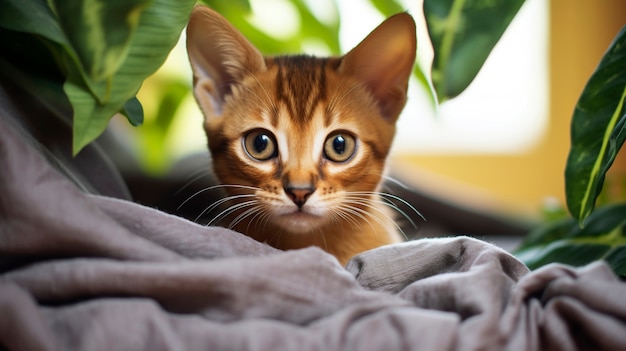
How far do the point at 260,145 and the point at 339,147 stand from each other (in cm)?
14

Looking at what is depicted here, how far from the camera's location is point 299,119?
41.1 inches

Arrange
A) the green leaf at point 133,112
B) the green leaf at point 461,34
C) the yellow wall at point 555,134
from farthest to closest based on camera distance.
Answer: the yellow wall at point 555,134 < the green leaf at point 133,112 < the green leaf at point 461,34

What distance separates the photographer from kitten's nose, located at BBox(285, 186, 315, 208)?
954mm

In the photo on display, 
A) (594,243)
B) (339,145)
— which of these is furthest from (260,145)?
(594,243)

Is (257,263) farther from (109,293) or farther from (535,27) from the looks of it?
(535,27)

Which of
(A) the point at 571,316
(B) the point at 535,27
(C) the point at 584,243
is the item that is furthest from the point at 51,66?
(B) the point at 535,27

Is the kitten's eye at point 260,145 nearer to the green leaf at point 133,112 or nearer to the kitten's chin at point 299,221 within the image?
the kitten's chin at point 299,221

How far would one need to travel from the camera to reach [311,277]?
1.85 feet

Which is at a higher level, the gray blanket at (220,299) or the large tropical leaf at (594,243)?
the gray blanket at (220,299)

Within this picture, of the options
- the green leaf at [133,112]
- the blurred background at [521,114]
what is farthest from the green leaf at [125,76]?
the blurred background at [521,114]

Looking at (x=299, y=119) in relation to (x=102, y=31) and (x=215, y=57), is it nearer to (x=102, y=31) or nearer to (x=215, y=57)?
(x=215, y=57)

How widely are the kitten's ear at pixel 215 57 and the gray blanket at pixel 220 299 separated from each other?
20.5 inches

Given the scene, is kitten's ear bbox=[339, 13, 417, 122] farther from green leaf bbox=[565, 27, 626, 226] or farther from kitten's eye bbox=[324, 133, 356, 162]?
green leaf bbox=[565, 27, 626, 226]

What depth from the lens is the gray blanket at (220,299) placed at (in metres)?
0.50
